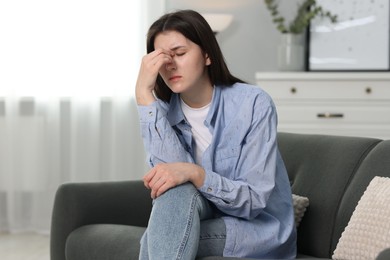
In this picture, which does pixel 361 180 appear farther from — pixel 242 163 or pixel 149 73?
pixel 149 73

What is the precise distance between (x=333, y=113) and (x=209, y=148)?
2329mm

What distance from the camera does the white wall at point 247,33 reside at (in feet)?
16.6

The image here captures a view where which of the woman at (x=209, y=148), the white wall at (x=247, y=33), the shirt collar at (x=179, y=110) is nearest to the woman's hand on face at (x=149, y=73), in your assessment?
the woman at (x=209, y=148)

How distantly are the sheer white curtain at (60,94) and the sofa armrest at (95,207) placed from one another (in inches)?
85.9

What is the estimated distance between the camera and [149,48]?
2.38m

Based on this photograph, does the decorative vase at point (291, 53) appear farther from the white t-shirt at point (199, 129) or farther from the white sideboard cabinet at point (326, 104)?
the white t-shirt at point (199, 129)

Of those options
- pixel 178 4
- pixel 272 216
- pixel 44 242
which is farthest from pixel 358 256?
pixel 178 4

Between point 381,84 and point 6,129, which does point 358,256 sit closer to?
point 381,84


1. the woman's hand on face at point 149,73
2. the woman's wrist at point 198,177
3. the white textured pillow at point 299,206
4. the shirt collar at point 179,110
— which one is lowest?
the white textured pillow at point 299,206

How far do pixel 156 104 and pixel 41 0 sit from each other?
280 cm

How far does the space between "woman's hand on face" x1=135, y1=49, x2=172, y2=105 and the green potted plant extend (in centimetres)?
249

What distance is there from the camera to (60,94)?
4930 mm

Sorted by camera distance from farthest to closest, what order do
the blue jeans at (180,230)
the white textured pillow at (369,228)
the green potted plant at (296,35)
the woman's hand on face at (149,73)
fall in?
the green potted plant at (296,35) → the woman's hand on face at (149,73) → the white textured pillow at (369,228) → the blue jeans at (180,230)

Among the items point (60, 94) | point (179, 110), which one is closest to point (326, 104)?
point (60, 94)
